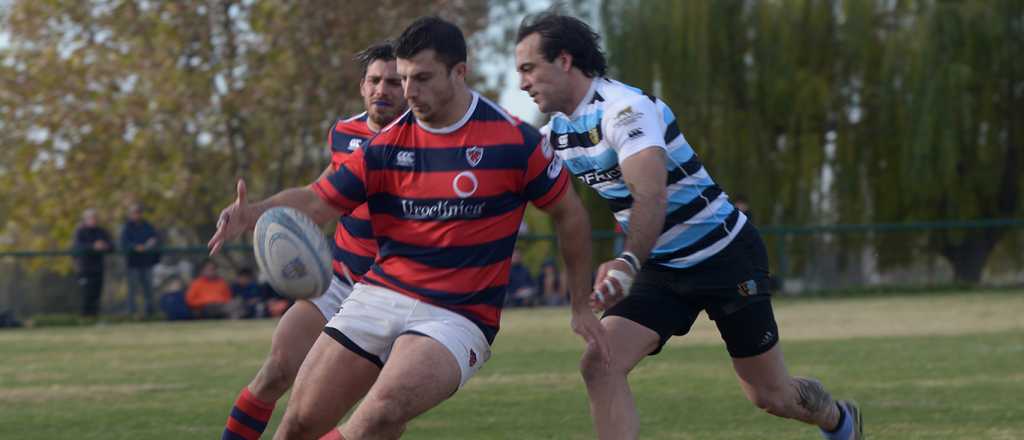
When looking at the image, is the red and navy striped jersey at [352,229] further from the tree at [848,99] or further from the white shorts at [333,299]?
the tree at [848,99]

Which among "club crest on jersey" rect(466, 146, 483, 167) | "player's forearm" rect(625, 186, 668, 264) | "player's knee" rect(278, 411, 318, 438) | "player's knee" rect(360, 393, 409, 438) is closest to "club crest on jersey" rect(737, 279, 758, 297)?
"player's forearm" rect(625, 186, 668, 264)

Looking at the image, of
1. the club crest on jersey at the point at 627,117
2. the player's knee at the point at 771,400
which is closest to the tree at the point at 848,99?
the player's knee at the point at 771,400

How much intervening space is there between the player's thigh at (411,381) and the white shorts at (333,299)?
1.58 meters

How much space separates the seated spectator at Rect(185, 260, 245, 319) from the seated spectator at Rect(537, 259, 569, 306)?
466cm

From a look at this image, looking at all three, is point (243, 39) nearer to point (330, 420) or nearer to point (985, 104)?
point (985, 104)

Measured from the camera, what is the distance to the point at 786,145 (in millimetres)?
25578

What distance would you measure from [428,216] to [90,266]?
17183mm

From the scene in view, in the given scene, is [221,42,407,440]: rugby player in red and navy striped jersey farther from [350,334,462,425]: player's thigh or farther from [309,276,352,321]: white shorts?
[350,334,462,425]: player's thigh

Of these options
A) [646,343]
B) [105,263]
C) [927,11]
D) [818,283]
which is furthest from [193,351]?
[927,11]

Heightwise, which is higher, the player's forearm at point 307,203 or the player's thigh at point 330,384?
the player's forearm at point 307,203

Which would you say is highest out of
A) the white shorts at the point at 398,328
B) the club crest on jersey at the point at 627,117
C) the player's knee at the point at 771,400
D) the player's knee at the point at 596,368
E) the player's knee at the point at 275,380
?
the club crest on jersey at the point at 627,117

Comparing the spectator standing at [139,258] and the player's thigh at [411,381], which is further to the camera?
the spectator standing at [139,258]

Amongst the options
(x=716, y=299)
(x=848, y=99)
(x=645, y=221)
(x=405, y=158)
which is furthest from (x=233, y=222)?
(x=848, y=99)

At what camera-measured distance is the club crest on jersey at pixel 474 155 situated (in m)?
4.95
